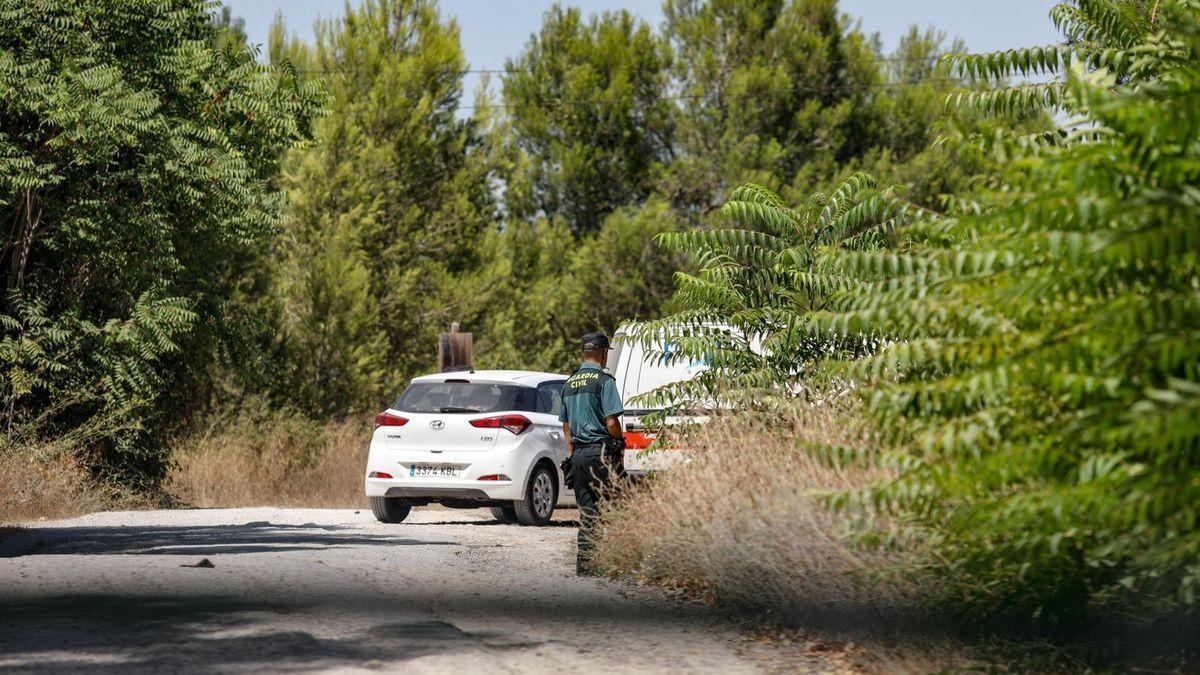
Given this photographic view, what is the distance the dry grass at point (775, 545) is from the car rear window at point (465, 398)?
583 centimetres

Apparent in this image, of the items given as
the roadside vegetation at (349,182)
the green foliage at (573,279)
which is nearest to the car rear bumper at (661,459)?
the roadside vegetation at (349,182)

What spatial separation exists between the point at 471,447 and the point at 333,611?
8043 mm

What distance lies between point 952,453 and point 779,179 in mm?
37717

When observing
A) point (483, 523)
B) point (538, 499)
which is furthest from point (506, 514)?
point (538, 499)

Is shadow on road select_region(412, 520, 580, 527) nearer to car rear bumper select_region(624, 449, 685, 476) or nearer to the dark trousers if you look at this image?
car rear bumper select_region(624, 449, 685, 476)

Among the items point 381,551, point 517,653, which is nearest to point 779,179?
point 381,551

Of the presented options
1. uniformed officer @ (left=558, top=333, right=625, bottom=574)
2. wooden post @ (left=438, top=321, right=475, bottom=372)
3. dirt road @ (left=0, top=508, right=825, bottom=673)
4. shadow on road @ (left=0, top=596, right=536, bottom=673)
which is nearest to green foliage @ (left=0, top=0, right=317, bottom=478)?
wooden post @ (left=438, top=321, right=475, bottom=372)

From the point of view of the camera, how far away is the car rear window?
17.4 meters

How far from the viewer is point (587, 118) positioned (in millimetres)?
45750

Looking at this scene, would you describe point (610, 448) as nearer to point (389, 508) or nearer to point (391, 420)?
point (391, 420)

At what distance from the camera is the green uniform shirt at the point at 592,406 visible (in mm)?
12070

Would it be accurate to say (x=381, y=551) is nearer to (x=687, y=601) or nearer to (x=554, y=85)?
(x=687, y=601)

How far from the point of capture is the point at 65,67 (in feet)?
65.0

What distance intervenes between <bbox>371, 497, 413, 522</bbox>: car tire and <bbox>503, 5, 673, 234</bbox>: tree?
2769 cm
